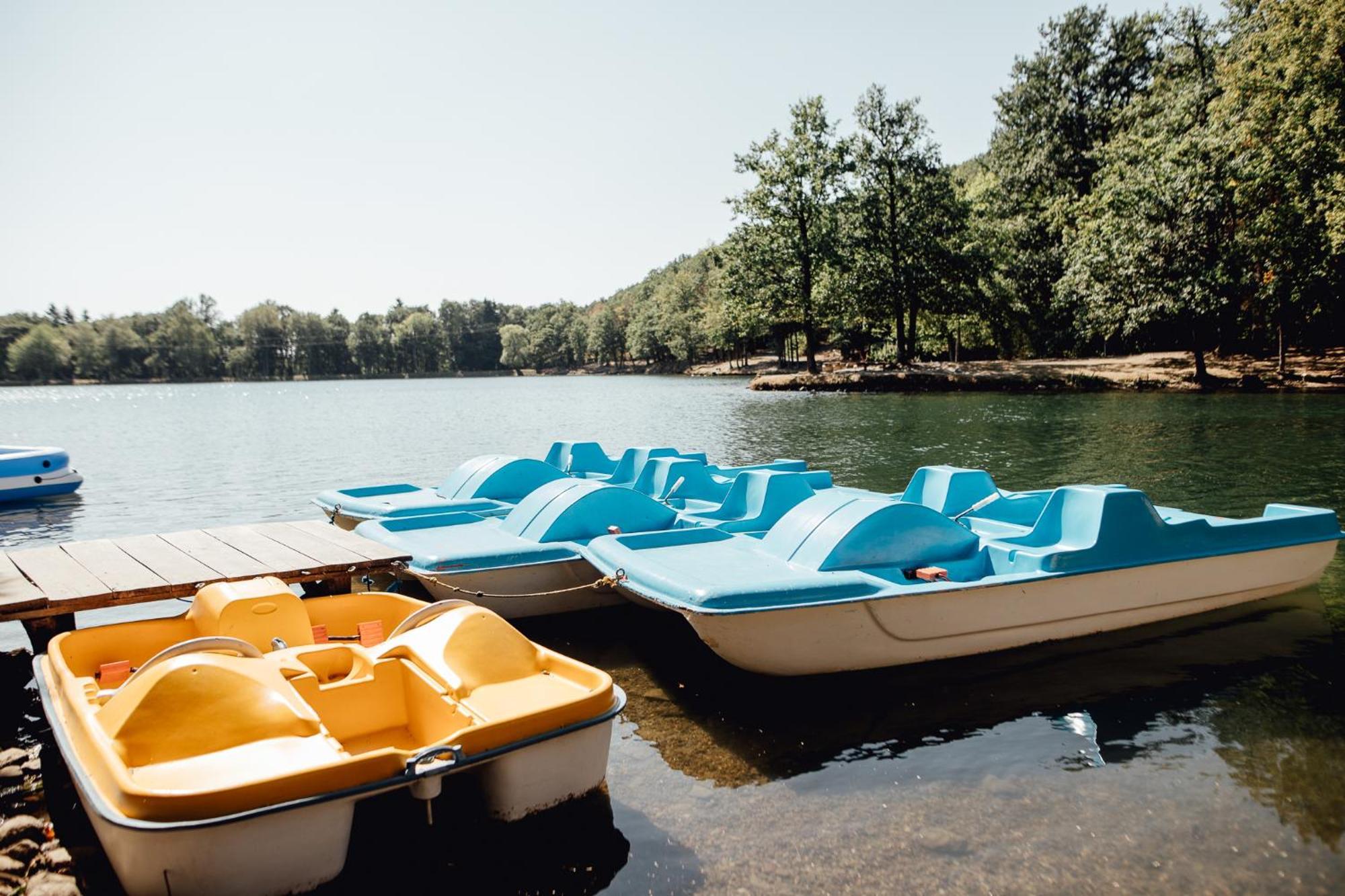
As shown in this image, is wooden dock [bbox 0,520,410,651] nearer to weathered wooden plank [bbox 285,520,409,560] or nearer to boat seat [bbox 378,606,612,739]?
weathered wooden plank [bbox 285,520,409,560]

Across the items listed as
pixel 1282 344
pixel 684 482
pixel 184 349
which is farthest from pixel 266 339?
pixel 684 482

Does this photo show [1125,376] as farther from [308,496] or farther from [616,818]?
[616,818]

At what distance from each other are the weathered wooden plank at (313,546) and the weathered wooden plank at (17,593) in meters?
2.06

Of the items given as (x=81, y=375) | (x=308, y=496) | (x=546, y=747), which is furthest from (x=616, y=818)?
(x=81, y=375)

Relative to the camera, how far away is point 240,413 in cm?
5922

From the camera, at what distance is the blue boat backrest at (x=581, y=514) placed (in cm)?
948

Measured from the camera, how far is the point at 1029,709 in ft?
22.5

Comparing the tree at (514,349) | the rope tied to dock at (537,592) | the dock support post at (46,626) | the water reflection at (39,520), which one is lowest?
the water reflection at (39,520)

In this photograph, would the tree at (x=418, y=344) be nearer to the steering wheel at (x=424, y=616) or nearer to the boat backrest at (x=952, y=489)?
the boat backrest at (x=952, y=489)

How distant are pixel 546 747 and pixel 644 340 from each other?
410 ft

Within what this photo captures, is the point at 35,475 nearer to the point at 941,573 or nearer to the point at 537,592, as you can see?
the point at 537,592

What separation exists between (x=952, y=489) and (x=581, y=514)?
4.17 m

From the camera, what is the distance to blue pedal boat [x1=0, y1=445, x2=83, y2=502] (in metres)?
21.5

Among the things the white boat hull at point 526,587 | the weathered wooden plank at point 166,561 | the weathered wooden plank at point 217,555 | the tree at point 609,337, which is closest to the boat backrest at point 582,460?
the white boat hull at point 526,587
